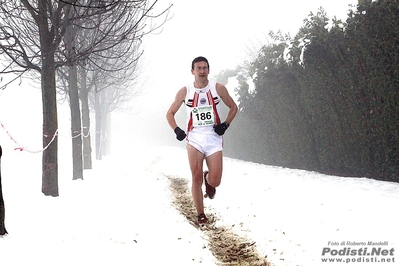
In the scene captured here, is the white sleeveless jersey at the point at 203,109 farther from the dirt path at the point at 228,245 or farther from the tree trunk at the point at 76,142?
the tree trunk at the point at 76,142

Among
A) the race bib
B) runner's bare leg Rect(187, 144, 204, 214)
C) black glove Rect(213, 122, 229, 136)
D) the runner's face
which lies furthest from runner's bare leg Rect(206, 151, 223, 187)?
the runner's face

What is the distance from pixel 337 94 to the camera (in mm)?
8195

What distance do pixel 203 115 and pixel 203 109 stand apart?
8 centimetres

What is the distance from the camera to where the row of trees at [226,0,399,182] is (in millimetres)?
6605

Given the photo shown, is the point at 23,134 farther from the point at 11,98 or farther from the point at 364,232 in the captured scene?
the point at 364,232

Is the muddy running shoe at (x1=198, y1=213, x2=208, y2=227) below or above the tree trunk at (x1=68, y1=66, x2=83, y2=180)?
below

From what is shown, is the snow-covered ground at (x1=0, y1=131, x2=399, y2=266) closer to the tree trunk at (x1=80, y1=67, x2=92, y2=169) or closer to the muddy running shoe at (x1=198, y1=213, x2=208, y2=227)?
the muddy running shoe at (x1=198, y1=213, x2=208, y2=227)

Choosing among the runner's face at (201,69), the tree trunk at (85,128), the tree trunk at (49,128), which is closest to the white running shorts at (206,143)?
the runner's face at (201,69)

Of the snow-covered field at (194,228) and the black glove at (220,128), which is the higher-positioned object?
the black glove at (220,128)

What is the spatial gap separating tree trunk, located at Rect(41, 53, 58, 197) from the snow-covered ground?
0.31m

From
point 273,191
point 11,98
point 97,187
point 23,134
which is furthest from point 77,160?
point 11,98

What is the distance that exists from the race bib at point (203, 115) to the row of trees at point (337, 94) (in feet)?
13.0

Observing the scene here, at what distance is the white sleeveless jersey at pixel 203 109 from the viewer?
15.4 feet

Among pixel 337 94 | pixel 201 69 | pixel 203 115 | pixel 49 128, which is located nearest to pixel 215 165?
pixel 203 115
